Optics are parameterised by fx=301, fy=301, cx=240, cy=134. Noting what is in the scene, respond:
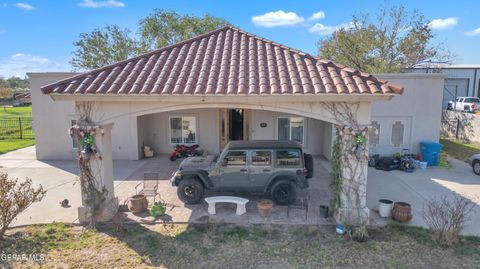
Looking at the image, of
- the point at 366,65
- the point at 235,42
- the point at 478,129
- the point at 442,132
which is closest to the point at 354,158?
the point at 235,42

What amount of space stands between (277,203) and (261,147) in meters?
1.70

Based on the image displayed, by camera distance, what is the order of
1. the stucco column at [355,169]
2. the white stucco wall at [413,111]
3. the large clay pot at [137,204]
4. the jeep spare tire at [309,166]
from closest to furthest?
the stucco column at [355,169]
the large clay pot at [137,204]
the jeep spare tire at [309,166]
the white stucco wall at [413,111]

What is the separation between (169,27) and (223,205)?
2396cm

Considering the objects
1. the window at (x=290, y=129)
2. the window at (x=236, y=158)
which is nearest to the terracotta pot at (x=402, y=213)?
the window at (x=236, y=158)

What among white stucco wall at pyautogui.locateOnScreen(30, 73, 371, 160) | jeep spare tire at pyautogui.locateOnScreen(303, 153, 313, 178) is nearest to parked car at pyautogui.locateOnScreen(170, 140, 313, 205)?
jeep spare tire at pyautogui.locateOnScreen(303, 153, 313, 178)

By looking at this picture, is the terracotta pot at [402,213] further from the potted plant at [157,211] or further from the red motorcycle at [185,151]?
the red motorcycle at [185,151]

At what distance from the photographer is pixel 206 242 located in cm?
659

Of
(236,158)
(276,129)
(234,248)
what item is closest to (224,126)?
(276,129)

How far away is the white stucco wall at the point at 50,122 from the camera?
13555mm

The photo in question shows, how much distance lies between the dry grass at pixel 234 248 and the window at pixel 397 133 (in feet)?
25.5

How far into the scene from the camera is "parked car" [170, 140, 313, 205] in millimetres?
8469

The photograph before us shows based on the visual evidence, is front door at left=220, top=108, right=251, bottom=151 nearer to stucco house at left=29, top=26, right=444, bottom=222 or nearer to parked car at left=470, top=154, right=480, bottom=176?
stucco house at left=29, top=26, right=444, bottom=222

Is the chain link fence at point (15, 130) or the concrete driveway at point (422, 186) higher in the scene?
the chain link fence at point (15, 130)

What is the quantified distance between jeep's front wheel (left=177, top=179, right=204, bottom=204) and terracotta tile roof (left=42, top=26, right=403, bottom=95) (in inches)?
119
